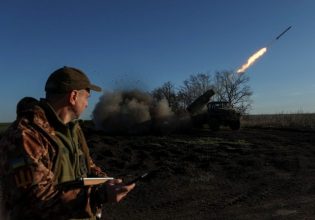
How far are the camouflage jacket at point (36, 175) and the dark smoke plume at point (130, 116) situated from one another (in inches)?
1076

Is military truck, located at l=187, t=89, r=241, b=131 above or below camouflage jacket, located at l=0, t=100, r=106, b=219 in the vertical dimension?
above

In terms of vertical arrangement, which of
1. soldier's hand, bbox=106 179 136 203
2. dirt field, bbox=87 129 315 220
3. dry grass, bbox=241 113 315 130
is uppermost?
dry grass, bbox=241 113 315 130

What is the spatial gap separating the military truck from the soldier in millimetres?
28411

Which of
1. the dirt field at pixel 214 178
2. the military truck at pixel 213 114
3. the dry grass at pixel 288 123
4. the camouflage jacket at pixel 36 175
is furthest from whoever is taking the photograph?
the dry grass at pixel 288 123

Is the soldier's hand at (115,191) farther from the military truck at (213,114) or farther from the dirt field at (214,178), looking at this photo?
the military truck at (213,114)

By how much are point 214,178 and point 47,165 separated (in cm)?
1146

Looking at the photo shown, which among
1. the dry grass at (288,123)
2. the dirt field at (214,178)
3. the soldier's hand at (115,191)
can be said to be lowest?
the dirt field at (214,178)

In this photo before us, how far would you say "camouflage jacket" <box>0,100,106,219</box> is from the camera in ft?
8.57

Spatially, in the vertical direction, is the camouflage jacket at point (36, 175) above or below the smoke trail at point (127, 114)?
below

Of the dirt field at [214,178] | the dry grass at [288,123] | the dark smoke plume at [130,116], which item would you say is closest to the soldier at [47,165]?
the dirt field at [214,178]

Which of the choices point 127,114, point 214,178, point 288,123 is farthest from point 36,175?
point 288,123

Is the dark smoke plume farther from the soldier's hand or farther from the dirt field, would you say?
the soldier's hand

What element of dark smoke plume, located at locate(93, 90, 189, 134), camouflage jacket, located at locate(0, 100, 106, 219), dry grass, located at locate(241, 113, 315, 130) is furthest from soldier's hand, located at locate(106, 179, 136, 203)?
dry grass, located at locate(241, 113, 315, 130)

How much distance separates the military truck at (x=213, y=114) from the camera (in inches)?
1230
